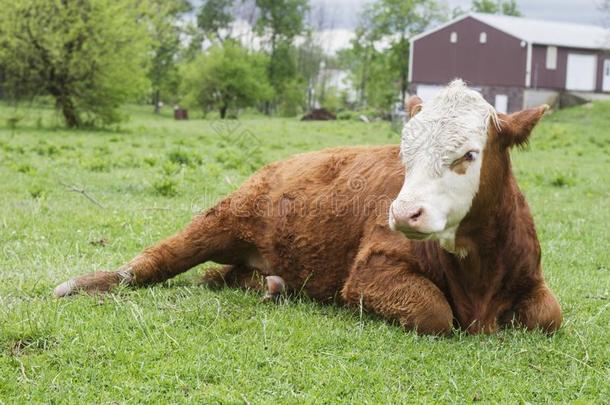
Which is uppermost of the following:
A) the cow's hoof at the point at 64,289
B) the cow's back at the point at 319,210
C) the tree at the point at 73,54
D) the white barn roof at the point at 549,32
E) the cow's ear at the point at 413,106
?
the white barn roof at the point at 549,32

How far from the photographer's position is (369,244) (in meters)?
5.10

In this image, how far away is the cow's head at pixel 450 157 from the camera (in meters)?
4.13

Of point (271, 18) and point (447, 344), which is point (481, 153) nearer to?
point (447, 344)

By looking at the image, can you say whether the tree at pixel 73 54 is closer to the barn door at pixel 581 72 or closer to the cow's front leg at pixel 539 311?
the cow's front leg at pixel 539 311

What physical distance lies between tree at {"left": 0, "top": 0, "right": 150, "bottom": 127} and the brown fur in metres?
→ 23.1

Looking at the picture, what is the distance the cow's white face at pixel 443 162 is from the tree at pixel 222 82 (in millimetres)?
51941

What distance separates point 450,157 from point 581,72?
1959 inches

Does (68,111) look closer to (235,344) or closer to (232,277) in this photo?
(232,277)

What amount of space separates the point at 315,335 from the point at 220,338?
544 mm

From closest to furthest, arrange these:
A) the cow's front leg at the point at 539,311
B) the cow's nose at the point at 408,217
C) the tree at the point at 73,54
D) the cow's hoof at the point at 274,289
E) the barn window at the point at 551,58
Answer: the cow's nose at the point at 408,217
the cow's front leg at the point at 539,311
the cow's hoof at the point at 274,289
the tree at the point at 73,54
the barn window at the point at 551,58

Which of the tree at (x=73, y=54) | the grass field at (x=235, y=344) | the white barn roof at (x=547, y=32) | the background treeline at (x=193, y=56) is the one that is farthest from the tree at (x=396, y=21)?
the grass field at (x=235, y=344)

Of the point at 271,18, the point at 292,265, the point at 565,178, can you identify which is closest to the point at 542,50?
the point at 271,18

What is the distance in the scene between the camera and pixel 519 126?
14.6 feet

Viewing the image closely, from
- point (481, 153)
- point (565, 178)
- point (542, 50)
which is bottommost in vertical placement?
point (565, 178)
